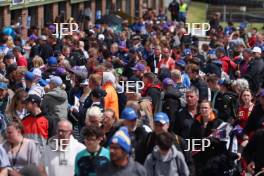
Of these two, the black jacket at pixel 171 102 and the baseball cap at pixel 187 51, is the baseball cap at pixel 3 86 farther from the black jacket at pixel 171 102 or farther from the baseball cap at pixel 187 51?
the baseball cap at pixel 187 51

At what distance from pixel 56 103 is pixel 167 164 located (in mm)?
4060

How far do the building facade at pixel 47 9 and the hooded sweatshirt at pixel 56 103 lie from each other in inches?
702

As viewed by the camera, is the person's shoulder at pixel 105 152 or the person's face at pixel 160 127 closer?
the person's shoulder at pixel 105 152

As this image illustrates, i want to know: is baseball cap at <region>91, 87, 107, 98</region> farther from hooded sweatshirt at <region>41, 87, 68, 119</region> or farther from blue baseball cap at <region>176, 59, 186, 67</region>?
blue baseball cap at <region>176, 59, 186, 67</region>

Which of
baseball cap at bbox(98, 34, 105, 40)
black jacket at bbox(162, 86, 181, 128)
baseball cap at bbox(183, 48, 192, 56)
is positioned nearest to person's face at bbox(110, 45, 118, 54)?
baseball cap at bbox(183, 48, 192, 56)

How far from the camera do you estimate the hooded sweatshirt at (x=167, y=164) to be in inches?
501

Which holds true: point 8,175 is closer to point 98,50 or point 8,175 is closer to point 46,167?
point 46,167

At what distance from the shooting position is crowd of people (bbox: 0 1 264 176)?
12734 mm

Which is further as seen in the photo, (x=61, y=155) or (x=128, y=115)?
(x=128, y=115)

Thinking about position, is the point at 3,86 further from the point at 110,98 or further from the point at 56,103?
the point at 110,98

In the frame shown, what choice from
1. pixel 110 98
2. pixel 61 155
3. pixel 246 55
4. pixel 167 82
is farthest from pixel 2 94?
pixel 246 55

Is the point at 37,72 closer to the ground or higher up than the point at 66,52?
higher up

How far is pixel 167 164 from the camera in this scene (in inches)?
502

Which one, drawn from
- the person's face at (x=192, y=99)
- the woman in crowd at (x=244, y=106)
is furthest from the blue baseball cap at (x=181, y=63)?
the person's face at (x=192, y=99)
